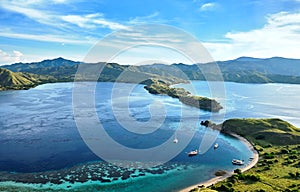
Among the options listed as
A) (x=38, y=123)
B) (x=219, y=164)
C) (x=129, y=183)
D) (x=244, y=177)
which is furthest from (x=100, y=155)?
(x=38, y=123)

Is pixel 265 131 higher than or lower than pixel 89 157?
higher

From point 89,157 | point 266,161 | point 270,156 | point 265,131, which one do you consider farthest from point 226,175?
point 265,131

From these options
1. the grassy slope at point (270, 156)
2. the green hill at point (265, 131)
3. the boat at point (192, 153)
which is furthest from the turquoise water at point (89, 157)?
A: the green hill at point (265, 131)

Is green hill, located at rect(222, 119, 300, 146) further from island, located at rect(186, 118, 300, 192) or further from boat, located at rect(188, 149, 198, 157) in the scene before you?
boat, located at rect(188, 149, 198, 157)

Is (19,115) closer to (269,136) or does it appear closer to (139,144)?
(139,144)

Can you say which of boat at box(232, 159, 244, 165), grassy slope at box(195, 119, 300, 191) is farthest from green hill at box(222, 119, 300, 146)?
boat at box(232, 159, 244, 165)

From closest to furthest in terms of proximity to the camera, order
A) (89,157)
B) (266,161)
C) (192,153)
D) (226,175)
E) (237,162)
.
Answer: (226,175) → (266,161) → (237,162) → (89,157) → (192,153)

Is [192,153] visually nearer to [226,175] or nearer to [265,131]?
[226,175]

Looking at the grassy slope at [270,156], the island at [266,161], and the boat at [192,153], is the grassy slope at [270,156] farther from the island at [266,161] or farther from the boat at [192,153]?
the boat at [192,153]
